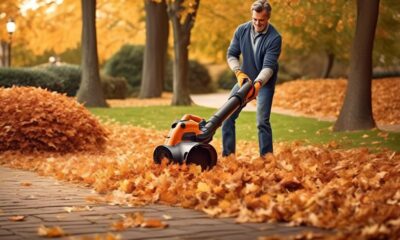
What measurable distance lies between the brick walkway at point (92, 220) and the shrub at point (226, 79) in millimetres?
35819

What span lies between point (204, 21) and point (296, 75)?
47.1ft

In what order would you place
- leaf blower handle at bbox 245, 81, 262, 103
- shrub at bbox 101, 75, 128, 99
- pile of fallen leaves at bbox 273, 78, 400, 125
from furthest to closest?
shrub at bbox 101, 75, 128, 99
pile of fallen leaves at bbox 273, 78, 400, 125
leaf blower handle at bbox 245, 81, 262, 103

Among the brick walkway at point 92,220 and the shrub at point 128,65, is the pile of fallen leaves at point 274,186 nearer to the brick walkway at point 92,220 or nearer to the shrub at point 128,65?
the brick walkway at point 92,220

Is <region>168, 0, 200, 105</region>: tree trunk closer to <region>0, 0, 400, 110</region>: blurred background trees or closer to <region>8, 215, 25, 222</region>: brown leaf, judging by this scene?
<region>0, 0, 400, 110</region>: blurred background trees

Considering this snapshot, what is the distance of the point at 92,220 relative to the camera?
5547mm

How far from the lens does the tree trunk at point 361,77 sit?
14.2 metres

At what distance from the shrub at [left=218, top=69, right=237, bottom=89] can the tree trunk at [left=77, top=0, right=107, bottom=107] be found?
69.4ft

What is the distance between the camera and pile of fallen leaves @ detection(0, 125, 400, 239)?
5324 mm

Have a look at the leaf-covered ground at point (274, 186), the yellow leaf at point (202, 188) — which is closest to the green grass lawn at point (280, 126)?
the leaf-covered ground at point (274, 186)

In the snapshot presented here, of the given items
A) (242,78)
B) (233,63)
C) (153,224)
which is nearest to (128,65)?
(233,63)

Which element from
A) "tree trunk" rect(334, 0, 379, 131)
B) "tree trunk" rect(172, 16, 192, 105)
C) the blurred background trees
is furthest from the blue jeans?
"tree trunk" rect(172, 16, 192, 105)

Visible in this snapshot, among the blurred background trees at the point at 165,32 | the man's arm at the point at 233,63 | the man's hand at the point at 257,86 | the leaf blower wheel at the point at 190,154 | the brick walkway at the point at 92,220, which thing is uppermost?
the blurred background trees at the point at 165,32

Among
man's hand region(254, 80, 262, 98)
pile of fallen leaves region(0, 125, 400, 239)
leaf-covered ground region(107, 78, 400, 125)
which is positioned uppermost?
man's hand region(254, 80, 262, 98)

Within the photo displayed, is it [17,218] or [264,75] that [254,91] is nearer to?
[264,75]
